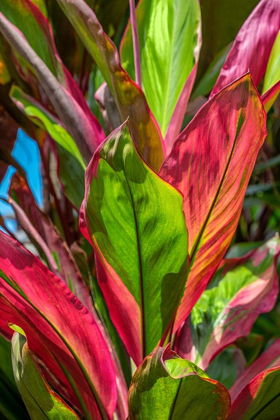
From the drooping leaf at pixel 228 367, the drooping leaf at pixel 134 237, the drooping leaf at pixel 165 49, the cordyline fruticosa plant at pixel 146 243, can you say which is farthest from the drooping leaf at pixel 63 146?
the drooping leaf at pixel 228 367

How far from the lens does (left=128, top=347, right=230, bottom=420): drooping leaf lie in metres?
0.38

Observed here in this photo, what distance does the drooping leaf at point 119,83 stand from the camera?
1.71 ft

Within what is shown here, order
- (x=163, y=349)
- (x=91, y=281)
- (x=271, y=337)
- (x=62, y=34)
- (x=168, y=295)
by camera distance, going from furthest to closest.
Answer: (x=271, y=337) < (x=62, y=34) < (x=91, y=281) < (x=168, y=295) < (x=163, y=349)

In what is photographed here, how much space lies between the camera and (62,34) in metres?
0.89

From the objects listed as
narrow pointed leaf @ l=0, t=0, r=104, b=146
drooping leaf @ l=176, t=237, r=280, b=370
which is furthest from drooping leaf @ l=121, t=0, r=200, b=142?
drooping leaf @ l=176, t=237, r=280, b=370

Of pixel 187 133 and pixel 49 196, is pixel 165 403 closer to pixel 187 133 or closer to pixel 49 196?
pixel 187 133

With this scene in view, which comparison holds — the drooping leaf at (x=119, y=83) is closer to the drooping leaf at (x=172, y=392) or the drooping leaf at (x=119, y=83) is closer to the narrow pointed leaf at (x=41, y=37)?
the narrow pointed leaf at (x=41, y=37)

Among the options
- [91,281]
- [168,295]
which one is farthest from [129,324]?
[91,281]

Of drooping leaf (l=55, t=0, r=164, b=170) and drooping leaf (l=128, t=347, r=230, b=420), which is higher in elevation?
drooping leaf (l=55, t=0, r=164, b=170)

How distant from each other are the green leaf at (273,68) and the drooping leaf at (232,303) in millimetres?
273

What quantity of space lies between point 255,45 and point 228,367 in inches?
20.2

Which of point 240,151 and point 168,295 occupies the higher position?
point 240,151

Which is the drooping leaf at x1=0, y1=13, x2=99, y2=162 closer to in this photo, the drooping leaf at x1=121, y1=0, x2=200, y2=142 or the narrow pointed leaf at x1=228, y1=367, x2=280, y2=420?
the drooping leaf at x1=121, y1=0, x2=200, y2=142

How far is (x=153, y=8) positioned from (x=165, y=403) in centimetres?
61
